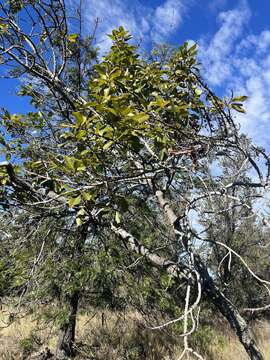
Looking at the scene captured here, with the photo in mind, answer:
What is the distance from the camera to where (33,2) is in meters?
3.41

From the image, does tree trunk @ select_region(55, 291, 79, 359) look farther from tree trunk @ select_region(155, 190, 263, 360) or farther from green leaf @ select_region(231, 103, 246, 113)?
green leaf @ select_region(231, 103, 246, 113)

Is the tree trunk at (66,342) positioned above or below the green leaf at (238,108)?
below

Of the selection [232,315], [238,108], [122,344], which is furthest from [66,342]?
[238,108]

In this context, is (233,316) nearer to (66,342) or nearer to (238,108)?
(238,108)

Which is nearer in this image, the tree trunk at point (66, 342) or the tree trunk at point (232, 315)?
the tree trunk at point (232, 315)

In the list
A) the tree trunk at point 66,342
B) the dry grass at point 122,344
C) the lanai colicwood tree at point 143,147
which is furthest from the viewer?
the dry grass at point 122,344

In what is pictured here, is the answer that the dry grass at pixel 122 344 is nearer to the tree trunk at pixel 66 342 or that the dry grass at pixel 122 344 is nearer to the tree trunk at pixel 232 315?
the tree trunk at pixel 66 342

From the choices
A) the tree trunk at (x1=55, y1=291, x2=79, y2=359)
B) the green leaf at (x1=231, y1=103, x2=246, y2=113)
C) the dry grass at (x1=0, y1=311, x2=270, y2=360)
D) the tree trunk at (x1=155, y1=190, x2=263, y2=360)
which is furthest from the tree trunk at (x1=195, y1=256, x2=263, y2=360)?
the tree trunk at (x1=55, y1=291, x2=79, y2=359)

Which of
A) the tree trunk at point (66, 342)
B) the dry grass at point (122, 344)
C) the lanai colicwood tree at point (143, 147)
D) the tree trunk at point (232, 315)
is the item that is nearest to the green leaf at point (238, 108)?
the lanai colicwood tree at point (143, 147)

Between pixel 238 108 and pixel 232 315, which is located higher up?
pixel 238 108

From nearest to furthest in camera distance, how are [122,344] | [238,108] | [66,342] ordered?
[238,108] → [66,342] → [122,344]

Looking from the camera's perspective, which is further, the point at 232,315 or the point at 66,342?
the point at 66,342

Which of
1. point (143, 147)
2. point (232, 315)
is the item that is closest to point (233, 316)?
point (232, 315)

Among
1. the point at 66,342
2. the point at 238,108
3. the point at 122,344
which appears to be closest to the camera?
the point at 238,108
